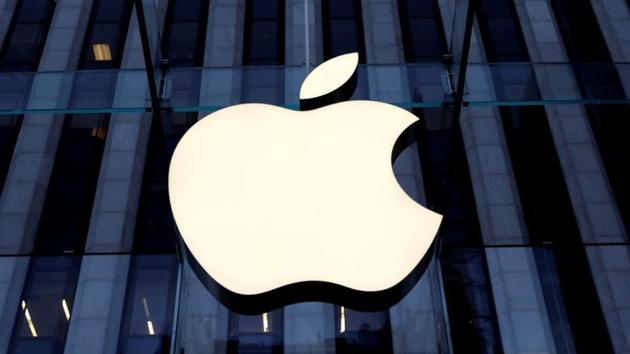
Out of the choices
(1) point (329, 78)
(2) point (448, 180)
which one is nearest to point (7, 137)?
(1) point (329, 78)

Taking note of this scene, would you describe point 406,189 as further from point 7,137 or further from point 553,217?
point 7,137

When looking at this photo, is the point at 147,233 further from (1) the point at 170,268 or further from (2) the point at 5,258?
(2) the point at 5,258

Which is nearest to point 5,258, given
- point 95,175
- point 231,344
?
point 95,175

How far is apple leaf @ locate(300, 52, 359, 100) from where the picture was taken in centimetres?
→ 1313

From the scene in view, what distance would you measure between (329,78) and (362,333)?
5.28 metres

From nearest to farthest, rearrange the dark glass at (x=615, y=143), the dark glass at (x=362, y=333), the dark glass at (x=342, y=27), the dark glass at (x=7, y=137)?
the dark glass at (x=362, y=333)
the dark glass at (x=615, y=143)
the dark glass at (x=7, y=137)
the dark glass at (x=342, y=27)

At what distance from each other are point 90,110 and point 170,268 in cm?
382

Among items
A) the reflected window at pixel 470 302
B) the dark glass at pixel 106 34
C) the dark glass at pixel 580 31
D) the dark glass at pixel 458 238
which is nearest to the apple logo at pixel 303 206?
the dark glass at pixel 458 238

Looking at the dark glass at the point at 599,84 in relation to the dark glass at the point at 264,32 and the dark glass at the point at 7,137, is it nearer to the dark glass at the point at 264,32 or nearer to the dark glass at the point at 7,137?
the dark glass at the point at 264,32

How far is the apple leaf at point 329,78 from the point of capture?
43.1 ft

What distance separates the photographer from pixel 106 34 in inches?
819

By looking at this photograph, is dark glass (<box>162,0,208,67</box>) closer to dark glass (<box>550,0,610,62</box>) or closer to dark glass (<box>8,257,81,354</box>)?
dark glass (<box>8,257,81,354</box>)

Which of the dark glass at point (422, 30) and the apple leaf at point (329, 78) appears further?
the dark glass at point (422, 30)

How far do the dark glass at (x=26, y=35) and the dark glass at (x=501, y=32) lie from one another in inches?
494
